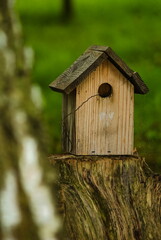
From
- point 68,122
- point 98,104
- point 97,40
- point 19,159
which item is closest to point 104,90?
point 98,104

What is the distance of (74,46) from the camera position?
57.3ft

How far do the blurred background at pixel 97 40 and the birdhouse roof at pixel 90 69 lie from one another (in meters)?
2.51

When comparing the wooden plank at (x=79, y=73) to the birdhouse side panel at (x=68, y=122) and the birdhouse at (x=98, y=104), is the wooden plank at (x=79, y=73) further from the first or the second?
the birdhouse side panel at (x=68, y=122)

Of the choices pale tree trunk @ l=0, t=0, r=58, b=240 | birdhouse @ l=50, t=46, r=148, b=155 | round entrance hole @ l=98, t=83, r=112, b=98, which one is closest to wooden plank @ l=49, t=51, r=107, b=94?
birdhouse @ l=50, t=46, r=148, b=155

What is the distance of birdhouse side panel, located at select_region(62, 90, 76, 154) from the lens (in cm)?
692

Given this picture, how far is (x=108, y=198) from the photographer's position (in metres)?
6.90

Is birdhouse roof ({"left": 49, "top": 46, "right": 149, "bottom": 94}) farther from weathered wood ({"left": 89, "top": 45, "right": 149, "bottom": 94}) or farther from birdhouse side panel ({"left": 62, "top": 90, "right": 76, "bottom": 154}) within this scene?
birdhouse side panel ({"left": 62, "top": 90, "right": 76, "bottom": 154})

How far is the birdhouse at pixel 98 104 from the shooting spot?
6852 millimetres

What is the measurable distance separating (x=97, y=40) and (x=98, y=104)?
35.8 ft

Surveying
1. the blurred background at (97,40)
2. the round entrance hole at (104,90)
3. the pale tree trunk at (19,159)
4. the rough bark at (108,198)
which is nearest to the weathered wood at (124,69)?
the round entrance hole at (104,90)

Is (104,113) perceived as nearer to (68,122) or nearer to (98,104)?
(98,104)

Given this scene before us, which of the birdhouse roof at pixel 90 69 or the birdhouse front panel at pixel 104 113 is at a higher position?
the birdhouse roof at pixel 90 69

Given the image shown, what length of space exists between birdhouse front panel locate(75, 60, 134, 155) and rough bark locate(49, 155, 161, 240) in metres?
0.15

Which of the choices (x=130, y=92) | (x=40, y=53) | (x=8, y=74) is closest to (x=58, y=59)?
(x=40, y=53)
